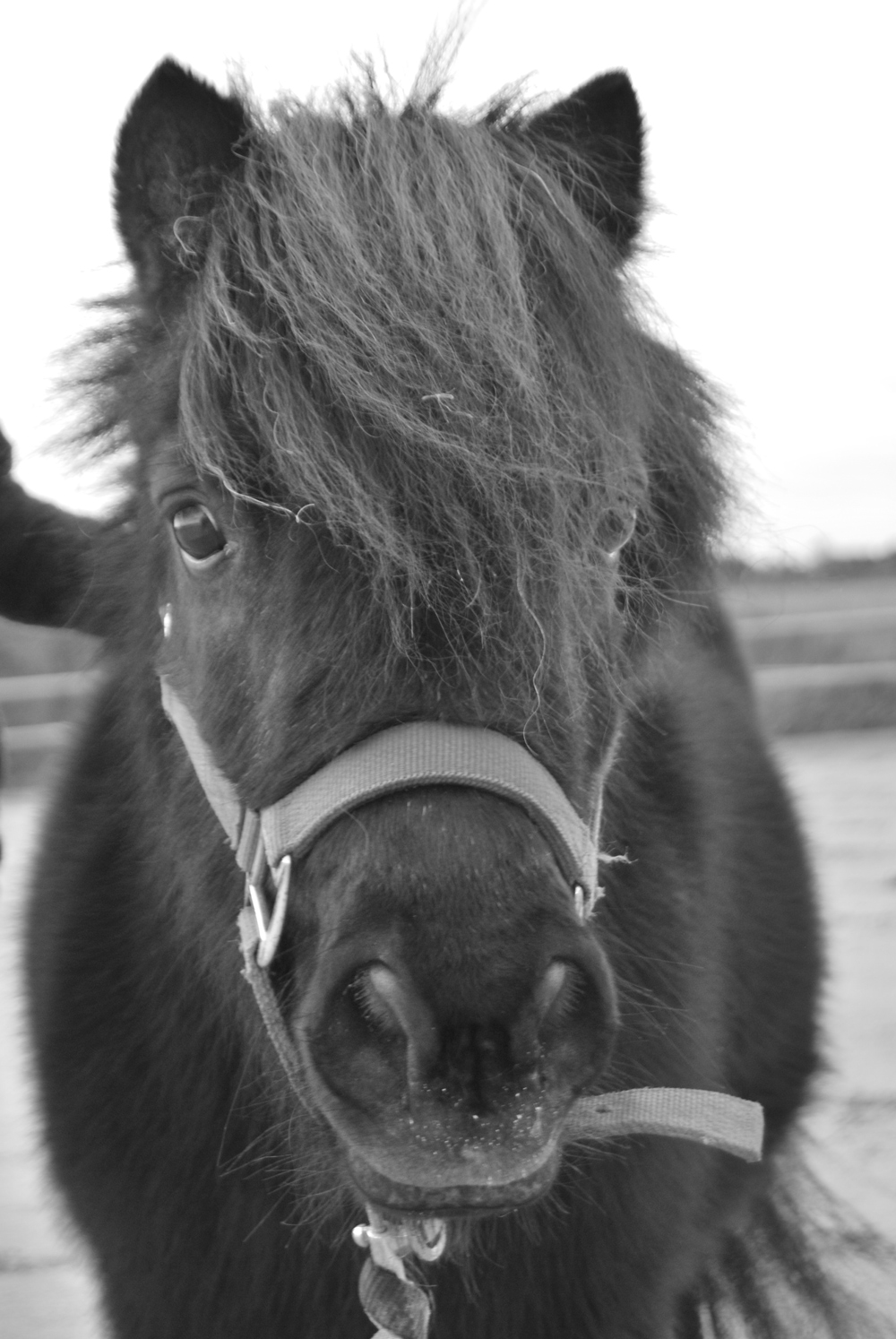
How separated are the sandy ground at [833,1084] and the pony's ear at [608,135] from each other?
6.53 ft

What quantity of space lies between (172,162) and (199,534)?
0.72m

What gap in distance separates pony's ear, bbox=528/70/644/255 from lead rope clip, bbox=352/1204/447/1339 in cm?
180

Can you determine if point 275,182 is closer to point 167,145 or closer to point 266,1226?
point 167,145

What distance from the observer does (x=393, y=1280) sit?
211cm

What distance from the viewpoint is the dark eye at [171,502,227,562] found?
6.48 feet

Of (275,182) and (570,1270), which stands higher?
(275,182)

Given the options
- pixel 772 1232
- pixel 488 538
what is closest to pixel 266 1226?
pixel 488 538

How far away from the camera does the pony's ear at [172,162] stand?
2148 mm

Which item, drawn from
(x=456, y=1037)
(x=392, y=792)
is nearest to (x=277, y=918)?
(x=392, y=792)

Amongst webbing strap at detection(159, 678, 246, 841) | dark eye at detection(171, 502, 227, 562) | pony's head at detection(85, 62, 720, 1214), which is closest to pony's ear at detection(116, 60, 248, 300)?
pony's head at detection(85, 62, 720, 1214)

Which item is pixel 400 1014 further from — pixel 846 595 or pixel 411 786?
pixel 846 595

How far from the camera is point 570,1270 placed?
7.54 feet

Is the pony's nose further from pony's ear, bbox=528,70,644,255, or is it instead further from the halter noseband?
pony's ear, bbox=528,70,644,255

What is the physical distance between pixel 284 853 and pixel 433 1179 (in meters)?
0.49
